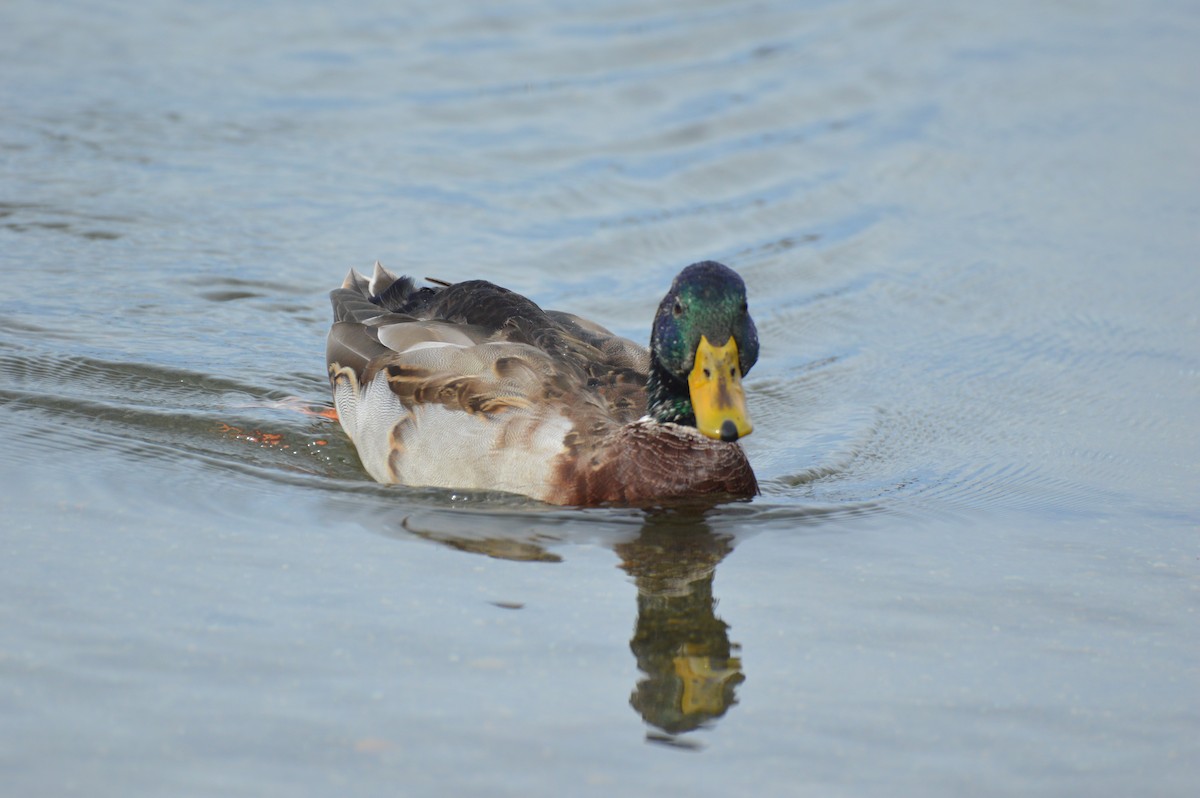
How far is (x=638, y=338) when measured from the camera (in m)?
10.5

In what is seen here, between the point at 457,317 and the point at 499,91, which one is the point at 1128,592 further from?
the point at 499,91

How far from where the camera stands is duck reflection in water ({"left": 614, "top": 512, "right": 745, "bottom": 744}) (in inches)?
205

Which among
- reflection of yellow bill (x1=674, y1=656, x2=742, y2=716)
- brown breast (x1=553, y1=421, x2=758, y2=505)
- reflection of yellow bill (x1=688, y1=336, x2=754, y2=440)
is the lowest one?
reflection of yellow bill (x1=674, y1=656, x2=742, y2=716)

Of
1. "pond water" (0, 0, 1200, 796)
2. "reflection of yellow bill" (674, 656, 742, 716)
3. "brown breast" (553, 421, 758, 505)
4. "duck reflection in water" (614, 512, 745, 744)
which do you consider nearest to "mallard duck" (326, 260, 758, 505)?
"brown breast" (553, 421, 758, 505)

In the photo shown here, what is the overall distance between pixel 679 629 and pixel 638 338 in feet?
15.7

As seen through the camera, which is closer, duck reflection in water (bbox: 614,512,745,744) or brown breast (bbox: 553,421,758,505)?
duck reflection in water (bbox: 614,512,745,744)

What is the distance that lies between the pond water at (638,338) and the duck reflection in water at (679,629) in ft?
0.08

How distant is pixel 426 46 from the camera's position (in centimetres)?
1645

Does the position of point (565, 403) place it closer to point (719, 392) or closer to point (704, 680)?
point (719, 392)

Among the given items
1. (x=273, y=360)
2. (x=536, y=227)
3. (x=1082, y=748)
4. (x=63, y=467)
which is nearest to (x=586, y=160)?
(x=536, y=227)

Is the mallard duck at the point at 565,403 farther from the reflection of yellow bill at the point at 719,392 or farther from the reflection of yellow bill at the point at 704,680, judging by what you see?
the reflection of yellow bill at the point at 704,680

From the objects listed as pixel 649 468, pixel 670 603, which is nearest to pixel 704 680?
pixel 670 603

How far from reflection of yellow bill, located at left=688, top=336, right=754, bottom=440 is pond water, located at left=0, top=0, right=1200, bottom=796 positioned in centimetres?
52

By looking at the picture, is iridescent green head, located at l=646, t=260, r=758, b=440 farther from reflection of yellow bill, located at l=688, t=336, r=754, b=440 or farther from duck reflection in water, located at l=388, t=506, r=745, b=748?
duck reflection in water, located at l=388, t=506, r=745, b=748
